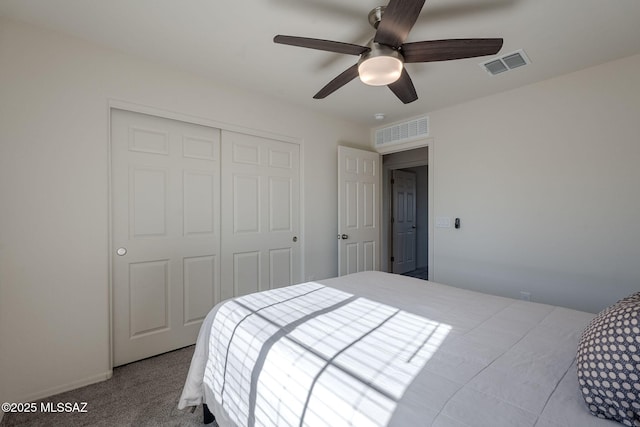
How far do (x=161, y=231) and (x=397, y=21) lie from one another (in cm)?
235

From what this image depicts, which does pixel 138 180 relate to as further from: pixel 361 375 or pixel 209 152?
pixel 361 375

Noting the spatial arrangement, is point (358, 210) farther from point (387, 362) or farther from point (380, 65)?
point (387, 362)

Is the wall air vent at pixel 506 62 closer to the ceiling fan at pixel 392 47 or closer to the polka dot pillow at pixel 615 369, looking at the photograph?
the ceiling fan at pixel 392 47

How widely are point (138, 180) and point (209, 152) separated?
664 mm

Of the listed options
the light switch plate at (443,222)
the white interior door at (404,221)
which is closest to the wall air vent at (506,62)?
the light switch plate at (443,222)

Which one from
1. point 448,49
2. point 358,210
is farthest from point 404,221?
point 448,49

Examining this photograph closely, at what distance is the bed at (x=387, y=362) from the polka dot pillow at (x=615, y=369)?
0.15ft

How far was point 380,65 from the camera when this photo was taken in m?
1.61

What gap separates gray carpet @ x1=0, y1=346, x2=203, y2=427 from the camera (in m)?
1.63

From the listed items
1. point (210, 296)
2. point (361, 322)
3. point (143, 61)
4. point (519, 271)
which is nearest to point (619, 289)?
point (519, 271)

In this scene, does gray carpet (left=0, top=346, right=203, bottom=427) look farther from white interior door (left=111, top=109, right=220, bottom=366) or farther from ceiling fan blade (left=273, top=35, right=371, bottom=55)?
ceiling fan blade (left=273, top=35, right=371, bottom=55)

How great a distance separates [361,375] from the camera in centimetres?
89

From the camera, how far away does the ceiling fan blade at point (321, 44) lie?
4.95 ft

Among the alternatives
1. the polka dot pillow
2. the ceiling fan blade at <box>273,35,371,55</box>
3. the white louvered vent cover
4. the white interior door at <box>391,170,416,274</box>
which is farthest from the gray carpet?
the white interior door at <box>391,170,416,274</box>
